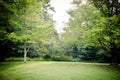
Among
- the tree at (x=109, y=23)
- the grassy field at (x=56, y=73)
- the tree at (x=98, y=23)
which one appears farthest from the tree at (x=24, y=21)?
the tree at (x=109, y=23)

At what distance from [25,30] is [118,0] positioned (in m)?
7.32

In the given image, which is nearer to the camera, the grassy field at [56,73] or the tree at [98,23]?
the grassy field at [56,73]

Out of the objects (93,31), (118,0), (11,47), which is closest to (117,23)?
(93,31)

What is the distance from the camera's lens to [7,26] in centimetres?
1320

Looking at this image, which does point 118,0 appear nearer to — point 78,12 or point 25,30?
point 78,12

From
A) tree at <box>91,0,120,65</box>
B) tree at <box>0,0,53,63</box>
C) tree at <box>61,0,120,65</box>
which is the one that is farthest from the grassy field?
tree at <box>0,0,53,63</box>

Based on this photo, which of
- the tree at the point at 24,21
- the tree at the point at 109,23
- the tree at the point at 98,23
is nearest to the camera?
the tree at the point at 109,23

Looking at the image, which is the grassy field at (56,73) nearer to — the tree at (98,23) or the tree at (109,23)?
the tree at (109,23)

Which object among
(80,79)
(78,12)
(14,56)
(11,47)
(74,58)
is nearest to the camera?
(80,79)

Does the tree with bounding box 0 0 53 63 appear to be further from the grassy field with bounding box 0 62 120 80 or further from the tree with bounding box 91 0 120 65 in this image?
the tree with bounding box 91 0 120 65

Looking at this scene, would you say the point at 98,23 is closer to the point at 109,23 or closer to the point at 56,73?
the point at 109,23

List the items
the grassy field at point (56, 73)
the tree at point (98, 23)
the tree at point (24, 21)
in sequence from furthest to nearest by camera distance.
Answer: the tree at point (24, 21) → the tree at point (98, 23) → the grassy field at point (56, 73)

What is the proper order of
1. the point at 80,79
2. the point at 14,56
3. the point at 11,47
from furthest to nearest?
1. the point at 14,56
2. the point at 11,47
3. the point at 80,79


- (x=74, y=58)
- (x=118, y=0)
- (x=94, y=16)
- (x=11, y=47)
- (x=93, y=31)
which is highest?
(x=118, y=0)
